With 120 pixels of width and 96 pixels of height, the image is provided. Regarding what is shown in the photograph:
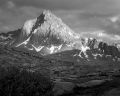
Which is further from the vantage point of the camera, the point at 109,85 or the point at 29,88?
the point at 109,85

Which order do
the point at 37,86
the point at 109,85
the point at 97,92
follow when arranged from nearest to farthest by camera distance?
the point at 37,86
the point at 97,92
the point at 109,85

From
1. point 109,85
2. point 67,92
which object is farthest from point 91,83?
point 67,92

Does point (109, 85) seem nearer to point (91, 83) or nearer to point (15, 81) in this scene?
point (91, 83)

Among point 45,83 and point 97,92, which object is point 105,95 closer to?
point 97,92

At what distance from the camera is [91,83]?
134 ft

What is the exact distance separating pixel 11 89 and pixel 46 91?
475 cm

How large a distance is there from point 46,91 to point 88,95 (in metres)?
5.59

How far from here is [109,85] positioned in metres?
38.8

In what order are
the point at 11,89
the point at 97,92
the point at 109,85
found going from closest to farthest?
1. the point at 11,89
2. the point at 97,92
3. the point at 109,85

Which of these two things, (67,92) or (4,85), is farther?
(67,92)

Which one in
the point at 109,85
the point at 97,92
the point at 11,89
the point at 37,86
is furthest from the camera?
the point at 109,85

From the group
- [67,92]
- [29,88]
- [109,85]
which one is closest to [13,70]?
[29,88]

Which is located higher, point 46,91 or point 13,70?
point 13,70

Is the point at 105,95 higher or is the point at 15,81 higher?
the point at 15,81
